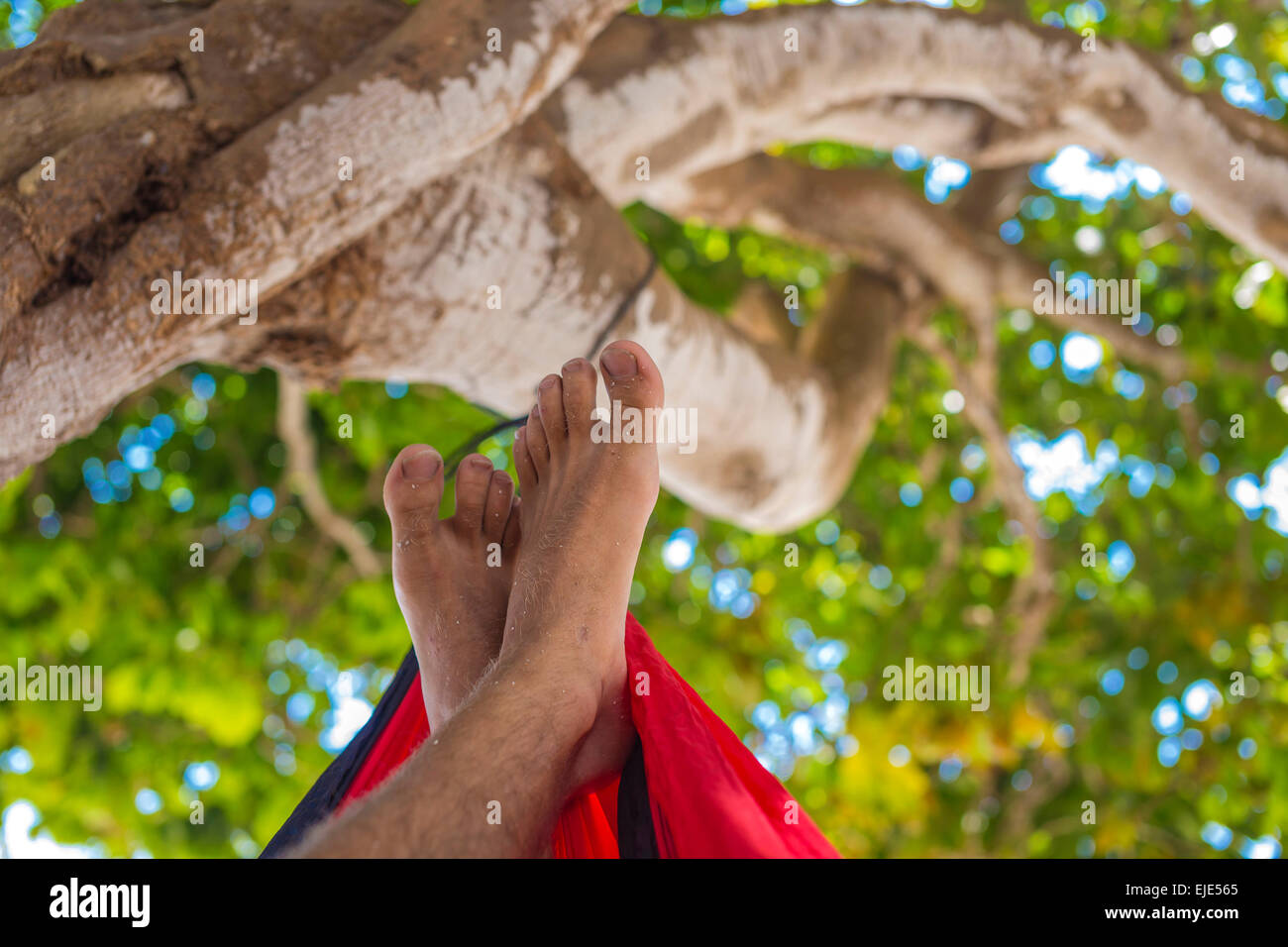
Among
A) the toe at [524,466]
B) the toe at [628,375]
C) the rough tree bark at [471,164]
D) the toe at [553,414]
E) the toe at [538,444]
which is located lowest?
the toe at [524,466]

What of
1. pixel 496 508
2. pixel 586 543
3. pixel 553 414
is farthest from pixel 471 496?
pixel 586 543

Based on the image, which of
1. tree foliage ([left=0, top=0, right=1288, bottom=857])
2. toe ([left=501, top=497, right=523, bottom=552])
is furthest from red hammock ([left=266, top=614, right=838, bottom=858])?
tree foliage ([left=0, top=0, right=1288, bottom=857])

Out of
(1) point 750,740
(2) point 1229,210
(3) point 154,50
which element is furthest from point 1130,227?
(3) point 154,50

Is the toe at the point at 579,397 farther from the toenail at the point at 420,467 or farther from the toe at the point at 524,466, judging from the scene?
the toenail at the point at 420,467

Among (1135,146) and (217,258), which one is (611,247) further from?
(1135,146)

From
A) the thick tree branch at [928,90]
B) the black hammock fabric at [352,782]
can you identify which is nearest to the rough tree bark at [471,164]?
the thick tree branch at [928,90]

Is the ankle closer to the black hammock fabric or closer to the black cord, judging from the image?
the black hammock fabric

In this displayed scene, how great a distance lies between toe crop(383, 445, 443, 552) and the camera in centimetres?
157

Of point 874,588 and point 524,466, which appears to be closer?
point 524,466

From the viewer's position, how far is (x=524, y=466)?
5.44ft

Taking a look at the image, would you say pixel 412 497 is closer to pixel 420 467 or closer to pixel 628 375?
pixel 420 467

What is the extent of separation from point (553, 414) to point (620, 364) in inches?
7.6

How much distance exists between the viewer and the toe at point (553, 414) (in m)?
1.57
